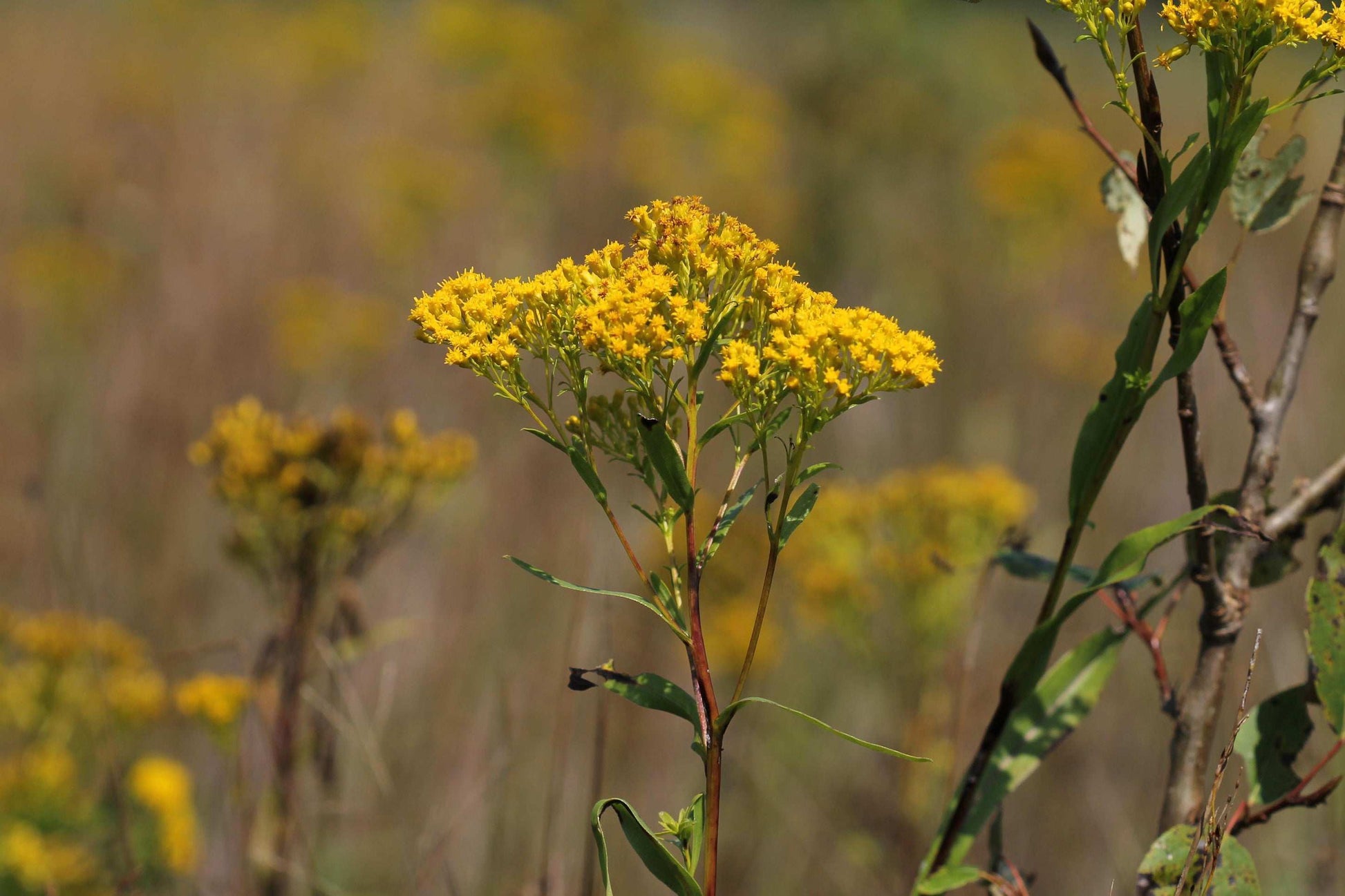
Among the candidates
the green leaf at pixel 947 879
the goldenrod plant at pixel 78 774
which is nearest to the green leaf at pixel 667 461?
the green leaf at pixel 947 879

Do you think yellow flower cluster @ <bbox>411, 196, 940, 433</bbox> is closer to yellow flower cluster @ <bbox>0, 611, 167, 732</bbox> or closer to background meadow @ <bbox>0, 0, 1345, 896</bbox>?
background meadow @ <bbox>0, 0, 1345, 896</bbox>

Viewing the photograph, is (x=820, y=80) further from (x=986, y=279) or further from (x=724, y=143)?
(x=724, y=143)

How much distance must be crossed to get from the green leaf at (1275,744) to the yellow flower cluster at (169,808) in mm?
2309

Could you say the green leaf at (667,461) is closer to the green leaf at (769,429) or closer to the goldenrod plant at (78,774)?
the green leaf at (769,429)

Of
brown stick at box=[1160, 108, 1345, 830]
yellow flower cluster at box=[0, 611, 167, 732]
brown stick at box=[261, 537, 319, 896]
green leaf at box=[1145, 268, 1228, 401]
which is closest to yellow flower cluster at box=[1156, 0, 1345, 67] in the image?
green leaf at box=[1145, 268, 1228, 401]

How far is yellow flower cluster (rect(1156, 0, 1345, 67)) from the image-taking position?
95cm

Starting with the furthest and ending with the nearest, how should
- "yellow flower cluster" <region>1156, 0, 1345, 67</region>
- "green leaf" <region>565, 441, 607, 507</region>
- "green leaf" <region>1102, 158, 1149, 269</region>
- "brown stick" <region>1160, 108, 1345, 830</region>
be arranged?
"green leaf" <region>1102, 158, 1149, 269</region>, "brown stick" <region>1160, 108, 1345, 830</region>, "green leaf" <region>565, 441, 607, 507</region>, "yellow flower cluster" <region>1156, 0, 1345, 67</region>

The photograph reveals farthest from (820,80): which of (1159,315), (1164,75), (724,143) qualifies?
(1164,75)

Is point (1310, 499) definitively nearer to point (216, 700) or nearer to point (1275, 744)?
point (1275, 744)

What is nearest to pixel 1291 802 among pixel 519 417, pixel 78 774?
pixel 78 774

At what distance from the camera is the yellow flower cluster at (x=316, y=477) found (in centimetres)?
237

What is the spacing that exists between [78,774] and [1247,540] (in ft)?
10.5

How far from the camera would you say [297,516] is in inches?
95.2

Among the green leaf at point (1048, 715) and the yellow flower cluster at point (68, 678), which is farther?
the yellow flower cluster at point (68, 678)
